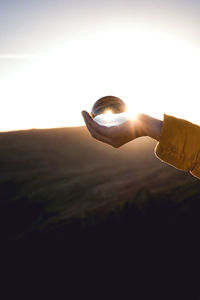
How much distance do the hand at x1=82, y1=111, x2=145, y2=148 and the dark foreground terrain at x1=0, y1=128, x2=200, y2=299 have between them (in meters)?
4.17

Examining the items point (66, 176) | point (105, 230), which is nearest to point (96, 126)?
point (105, 230)

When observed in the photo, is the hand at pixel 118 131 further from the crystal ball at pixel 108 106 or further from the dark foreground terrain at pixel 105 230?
the dark foreground terrain at pixel 105 230

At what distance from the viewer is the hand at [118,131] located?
2.91 feet

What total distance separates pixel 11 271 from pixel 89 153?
302 inches

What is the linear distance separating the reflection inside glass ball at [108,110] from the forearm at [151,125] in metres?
0.21

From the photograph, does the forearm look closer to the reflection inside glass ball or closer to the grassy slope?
the reflection inside glass ball

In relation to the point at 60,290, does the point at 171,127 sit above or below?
above

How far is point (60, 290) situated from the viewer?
4.34 meters

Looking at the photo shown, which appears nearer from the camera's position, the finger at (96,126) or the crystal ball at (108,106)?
the finger at (96,126)

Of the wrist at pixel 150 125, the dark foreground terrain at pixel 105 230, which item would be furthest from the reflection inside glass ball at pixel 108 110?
the dark foreground terrain at pixel 105 230

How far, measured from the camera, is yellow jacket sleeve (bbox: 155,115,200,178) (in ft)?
2.65

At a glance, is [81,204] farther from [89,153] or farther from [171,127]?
[171,127]

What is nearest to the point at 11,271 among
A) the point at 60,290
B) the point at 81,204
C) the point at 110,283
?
A: the point at 60,290

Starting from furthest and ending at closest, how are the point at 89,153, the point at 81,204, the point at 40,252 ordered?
the point at 89,153 → the point at 81,204 → the point at 40,252
